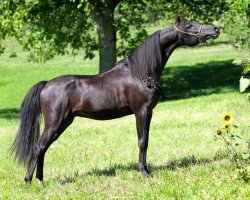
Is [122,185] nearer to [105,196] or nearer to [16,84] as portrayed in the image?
[105,196]

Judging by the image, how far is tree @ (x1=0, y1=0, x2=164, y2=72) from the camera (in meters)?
23.4

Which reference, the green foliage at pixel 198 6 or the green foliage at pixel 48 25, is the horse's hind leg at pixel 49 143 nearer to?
the green foliage at pixel 48 25

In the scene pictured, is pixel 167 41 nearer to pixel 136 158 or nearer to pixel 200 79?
pixel 136 158

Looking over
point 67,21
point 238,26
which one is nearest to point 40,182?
point 67,21

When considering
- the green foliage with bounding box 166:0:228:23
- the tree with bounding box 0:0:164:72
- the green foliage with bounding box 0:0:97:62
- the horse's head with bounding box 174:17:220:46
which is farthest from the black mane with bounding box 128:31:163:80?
the green foliage with bounding box 166:0:228:23

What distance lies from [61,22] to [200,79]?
36.2 ft

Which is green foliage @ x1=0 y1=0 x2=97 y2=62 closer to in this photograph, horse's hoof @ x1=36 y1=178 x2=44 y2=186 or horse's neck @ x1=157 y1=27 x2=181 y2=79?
horse's hoof @ x1=36 y1=178 x2=44 y2=186

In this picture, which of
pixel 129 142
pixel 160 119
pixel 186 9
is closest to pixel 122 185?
pixel 129 142

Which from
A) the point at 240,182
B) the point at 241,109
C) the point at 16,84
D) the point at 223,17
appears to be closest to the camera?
the point at 240,182

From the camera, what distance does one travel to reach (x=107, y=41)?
2459cm

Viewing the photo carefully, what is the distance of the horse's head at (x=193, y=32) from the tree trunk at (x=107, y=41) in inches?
613

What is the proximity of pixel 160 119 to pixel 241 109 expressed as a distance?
8.47 ft

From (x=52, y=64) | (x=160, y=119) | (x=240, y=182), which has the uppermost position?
(x=240, y=182)

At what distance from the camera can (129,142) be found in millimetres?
12688
